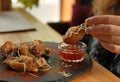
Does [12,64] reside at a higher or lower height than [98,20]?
lower

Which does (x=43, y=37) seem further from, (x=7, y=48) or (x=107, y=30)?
(x=107, y=30)

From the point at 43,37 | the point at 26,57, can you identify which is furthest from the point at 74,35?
the point at 43,37

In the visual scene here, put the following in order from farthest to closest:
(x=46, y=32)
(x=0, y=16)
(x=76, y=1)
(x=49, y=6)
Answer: (x=49, y=6) < (x=76, y=1) < (x=0, y=16) < (x=46, y=32)

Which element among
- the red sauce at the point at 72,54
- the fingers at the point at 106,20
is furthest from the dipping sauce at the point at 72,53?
the fingers at the point at 106,20

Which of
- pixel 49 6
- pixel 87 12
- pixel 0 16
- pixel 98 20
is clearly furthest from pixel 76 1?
pixel 98 20

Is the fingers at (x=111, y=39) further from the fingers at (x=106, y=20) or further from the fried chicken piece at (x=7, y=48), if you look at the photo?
the fried chicken piece at (x=7, y=48)

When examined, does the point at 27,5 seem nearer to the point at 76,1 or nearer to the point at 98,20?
the point at 98,20
